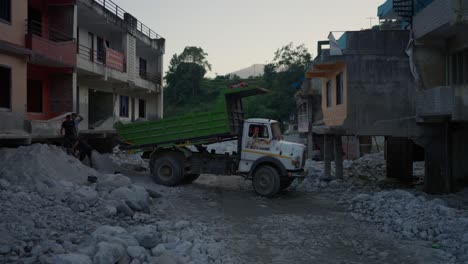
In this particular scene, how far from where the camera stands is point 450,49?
12.5 m

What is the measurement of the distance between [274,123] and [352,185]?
446cm

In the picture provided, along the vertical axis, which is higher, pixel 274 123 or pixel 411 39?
pixel 411 39

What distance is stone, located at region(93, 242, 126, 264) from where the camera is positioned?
5953mm

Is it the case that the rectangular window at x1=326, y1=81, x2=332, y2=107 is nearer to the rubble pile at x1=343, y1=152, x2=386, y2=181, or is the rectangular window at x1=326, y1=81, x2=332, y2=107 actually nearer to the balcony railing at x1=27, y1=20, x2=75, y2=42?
the rubble pile at x1=343, y1=152, x2=386, y2=181

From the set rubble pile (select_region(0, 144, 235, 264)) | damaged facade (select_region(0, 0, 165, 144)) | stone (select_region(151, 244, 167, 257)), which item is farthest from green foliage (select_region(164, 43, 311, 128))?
stone (select_region(151, 244, 167, 257))

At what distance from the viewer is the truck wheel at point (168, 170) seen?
14664 millimetres

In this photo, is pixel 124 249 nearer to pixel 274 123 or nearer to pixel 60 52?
pixel 274 123

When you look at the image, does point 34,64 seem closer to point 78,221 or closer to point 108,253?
point 78,221

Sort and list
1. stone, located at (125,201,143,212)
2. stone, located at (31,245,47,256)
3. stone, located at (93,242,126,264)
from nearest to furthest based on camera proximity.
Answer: stone, located at (93,242,126,264)
stone, located at (31,245,47,256)
stone, located at (125,201,143,212)

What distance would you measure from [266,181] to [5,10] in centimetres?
943

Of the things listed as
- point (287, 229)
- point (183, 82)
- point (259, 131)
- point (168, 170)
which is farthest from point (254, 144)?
point (183, 82)

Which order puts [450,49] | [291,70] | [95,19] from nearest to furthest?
[450,49], [95,19], [291,70]

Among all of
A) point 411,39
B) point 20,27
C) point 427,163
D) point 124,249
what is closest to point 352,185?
point 427,163

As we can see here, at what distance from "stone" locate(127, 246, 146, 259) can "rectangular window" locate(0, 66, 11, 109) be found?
828cm
